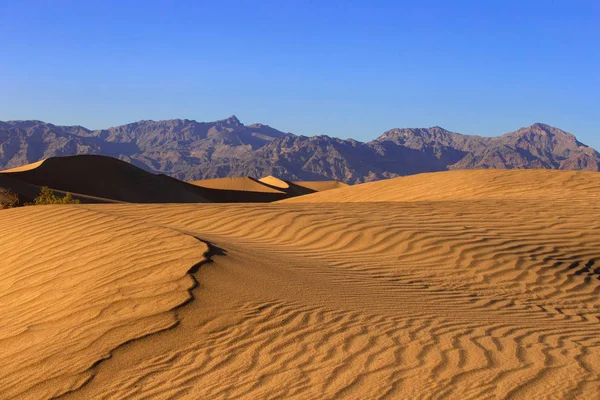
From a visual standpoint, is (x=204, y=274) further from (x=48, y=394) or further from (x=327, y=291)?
(x=48, y=394)

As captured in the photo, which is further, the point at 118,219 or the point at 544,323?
the point at 118,219

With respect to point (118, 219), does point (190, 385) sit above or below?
below

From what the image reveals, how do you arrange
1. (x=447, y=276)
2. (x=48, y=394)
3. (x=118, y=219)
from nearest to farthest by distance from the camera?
(x=48, y=394)
(x=447, y=276)
(x=118, y=219)

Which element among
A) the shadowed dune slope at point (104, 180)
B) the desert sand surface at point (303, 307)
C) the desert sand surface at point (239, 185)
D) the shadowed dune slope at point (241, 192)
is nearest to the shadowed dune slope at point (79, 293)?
the desert sand surface at point (303, 307)

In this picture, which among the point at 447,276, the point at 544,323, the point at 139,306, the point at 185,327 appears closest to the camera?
the point at 185,327

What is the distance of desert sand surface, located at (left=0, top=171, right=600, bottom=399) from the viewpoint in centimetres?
434

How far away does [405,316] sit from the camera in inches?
228

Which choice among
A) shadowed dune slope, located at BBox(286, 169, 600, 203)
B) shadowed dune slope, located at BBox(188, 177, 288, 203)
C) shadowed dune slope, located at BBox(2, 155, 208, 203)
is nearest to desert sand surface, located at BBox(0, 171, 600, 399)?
shadowed dune slope, located at BBox(286, 169, 600, 203)

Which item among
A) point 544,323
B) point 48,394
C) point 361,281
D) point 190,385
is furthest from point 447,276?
point 48,394

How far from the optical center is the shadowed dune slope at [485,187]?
16.4 metres

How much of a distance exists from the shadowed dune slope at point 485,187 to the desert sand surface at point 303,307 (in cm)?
548

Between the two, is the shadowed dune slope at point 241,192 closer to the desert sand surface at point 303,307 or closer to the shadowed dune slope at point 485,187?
the shadowed dune slope at point 485,187

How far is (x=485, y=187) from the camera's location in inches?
733

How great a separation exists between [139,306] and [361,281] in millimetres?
2448
